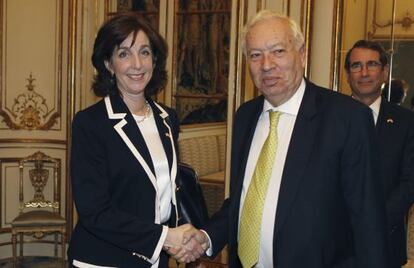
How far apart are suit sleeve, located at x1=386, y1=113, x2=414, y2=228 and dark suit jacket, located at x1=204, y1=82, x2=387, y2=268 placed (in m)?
0.69

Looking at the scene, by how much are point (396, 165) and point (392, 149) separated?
0.07 m

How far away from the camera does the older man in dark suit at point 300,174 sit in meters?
1.77

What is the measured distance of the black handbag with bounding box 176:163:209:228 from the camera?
2350 millimetres

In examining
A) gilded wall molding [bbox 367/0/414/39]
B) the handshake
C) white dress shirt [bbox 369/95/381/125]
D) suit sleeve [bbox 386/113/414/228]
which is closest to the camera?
the handshake

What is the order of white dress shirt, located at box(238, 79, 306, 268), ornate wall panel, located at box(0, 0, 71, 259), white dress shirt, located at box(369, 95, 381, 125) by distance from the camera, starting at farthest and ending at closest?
ornate wall panel, located at box(0, 0, 71, 259), white dress shirt, located at box(369, 95, 381, 125), white dress shirt, located at box(238, 79, 306, 268)

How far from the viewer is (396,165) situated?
8.32 feet

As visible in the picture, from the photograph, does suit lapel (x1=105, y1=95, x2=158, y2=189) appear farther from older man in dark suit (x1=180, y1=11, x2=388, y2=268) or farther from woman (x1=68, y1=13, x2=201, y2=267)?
older man in dark suit (x1=180, y1=11, x2=388, y2=268)

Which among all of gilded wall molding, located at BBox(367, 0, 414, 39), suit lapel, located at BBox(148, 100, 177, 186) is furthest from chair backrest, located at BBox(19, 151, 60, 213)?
suit lapel, located at BBox(148, 100, 177, 186)

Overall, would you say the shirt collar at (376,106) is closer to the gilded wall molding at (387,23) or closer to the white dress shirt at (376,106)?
the white dress shirt at (376,106)

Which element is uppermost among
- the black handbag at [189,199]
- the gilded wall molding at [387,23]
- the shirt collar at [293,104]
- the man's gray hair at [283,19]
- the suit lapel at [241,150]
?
the gilded wall molding at [387,23]

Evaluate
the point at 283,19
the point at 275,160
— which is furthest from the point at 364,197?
the point at 283,19

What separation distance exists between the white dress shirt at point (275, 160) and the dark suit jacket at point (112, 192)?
368mm

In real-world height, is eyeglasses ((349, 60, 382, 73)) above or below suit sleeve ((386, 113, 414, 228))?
above

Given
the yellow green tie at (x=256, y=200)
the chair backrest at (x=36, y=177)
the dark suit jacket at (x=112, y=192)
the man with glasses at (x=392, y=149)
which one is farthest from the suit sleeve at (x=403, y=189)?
the chair backrest at (x=36, y=177)
